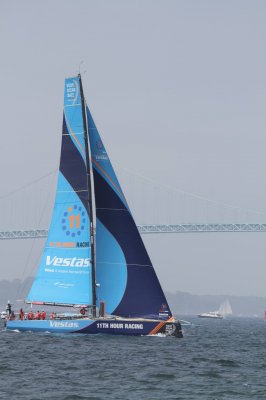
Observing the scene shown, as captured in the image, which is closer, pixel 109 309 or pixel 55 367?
pixel 55 367

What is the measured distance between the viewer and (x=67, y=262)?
93.9 feet

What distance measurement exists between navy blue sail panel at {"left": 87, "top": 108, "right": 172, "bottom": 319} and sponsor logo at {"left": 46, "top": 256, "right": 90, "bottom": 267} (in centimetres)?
43

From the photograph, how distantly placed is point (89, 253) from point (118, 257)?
98 cm

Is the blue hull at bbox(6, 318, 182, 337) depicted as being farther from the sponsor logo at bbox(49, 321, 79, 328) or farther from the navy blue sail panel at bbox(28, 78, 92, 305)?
the navy blue sail panel at bbox(28, 78, 92, 305)

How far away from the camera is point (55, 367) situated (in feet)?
66.1

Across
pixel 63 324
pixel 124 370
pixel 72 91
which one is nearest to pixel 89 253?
pixel 63 324

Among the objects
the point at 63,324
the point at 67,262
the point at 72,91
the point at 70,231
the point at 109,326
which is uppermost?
the point at 72,91

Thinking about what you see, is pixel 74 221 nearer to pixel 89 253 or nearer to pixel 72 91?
pixel 89 253

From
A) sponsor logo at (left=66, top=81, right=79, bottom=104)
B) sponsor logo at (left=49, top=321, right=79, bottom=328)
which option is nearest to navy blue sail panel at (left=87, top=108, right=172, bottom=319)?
sponsor logo at (left=66, top=81, right=79, bottom=104)

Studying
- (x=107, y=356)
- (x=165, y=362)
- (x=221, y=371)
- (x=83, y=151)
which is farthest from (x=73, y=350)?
(x=83, y=151)

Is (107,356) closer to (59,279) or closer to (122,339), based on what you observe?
(122,339)

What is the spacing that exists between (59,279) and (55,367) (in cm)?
852

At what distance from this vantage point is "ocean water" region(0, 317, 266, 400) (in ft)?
54.4

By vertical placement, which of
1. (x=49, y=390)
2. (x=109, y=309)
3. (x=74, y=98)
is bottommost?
(x=49, y=390)
